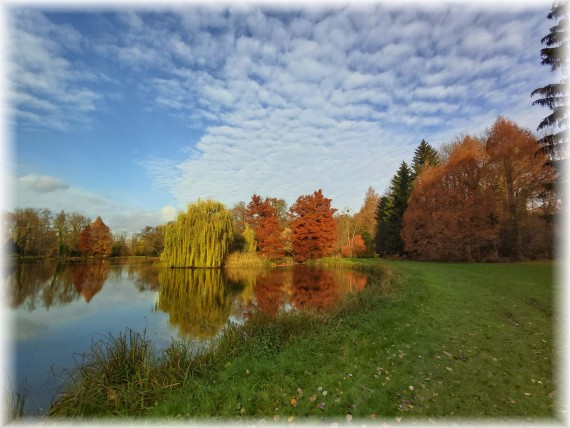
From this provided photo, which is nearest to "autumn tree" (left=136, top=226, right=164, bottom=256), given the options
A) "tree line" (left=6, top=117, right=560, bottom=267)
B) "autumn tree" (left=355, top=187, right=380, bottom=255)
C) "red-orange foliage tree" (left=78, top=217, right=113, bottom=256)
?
"red-orange foliage tree" (left=78, top=217, right=113, bottom=256)

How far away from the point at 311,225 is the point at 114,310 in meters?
22.8

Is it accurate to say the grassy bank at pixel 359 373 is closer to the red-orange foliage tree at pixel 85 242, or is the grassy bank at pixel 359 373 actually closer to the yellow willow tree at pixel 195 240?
the yellow willow tree at pixel 195 240

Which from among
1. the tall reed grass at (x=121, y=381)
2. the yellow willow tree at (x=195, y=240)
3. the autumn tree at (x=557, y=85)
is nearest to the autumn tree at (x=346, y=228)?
the yellow willow tree at (x=195, y=240)

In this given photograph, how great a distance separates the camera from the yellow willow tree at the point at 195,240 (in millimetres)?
26297

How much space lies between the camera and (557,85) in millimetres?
12445

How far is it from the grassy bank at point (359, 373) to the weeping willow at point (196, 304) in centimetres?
321

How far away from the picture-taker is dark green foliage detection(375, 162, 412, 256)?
3375cm

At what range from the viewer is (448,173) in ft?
82.3

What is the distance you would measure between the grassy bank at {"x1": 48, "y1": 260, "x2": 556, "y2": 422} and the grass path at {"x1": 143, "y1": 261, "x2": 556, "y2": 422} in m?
0.02

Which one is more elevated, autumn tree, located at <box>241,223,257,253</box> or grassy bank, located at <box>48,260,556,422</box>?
autumn tree, located at <box>241,223,257,253</box>

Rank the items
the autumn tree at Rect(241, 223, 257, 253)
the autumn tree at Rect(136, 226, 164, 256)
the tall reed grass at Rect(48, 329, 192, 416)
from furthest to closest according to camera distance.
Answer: the autumn tree at Rect(136, 226, 164, 256), the autumn tree at Rect(241, 223, 257, 253), the tall reed grass at Rect(48, 329, 192, 416)

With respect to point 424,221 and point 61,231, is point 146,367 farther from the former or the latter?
point 61,231

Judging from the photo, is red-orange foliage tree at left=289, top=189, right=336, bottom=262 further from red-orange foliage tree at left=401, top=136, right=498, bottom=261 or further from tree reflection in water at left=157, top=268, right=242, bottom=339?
tree reflection in water at left=157, top=268, right=242, bottom=339

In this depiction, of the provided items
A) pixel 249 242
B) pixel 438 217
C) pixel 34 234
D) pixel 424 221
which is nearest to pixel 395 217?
pixel 424 221
